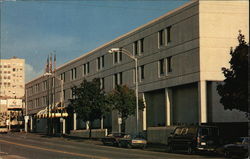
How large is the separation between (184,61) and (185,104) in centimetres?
481

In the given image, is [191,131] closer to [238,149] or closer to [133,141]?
[238,149]

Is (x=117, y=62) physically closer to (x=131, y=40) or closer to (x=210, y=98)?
(x=131, y=40)

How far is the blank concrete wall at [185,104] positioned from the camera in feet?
152

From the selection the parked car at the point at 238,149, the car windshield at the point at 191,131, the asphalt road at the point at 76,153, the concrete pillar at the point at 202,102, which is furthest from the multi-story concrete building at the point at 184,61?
the parked car at the point at 238,149

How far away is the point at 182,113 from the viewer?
1922 inches

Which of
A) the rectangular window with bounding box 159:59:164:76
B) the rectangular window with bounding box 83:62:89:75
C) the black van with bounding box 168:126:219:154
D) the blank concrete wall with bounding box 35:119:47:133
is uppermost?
the rectangular window with bounding box 83:62:89:75

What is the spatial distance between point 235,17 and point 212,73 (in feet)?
20.3

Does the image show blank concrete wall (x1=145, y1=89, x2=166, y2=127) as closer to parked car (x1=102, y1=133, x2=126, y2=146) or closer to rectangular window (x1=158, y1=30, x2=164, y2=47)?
rectangular window (x1=158, y1=30, x2=164, y2=47)

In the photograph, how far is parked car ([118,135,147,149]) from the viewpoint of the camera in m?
40.1

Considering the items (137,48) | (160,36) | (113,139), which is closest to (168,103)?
(160,36)

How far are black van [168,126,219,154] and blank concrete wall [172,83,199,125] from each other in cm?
1264

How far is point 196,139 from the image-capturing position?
105 feet

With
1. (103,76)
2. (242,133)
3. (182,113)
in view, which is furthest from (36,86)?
(242,133)

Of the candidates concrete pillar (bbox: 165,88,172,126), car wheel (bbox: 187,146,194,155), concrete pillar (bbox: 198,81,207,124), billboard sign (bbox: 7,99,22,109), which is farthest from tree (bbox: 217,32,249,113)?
billboard sign (bbox: 7,99,22,109)
